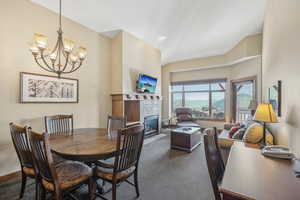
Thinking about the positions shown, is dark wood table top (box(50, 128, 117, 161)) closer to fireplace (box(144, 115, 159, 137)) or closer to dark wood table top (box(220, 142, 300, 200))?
dark wood table top (box(220, 142, 300, 200))

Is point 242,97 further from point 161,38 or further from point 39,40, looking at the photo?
point 39,40

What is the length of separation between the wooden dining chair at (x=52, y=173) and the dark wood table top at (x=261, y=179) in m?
1.49

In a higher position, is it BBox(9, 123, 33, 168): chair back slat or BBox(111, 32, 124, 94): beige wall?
BBox(111, 32, 124, 94): beige wall

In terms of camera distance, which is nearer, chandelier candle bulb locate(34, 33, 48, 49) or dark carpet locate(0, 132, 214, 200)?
chandelier candle bulb locate(34, 33, 48, 49)

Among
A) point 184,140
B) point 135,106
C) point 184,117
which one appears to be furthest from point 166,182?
point 184,117

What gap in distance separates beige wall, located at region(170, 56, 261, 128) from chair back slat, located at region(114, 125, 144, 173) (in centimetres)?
466

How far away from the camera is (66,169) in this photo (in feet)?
5.90

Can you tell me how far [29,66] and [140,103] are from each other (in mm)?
2829

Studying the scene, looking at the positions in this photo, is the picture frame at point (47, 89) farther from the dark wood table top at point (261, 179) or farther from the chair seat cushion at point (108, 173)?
the dark wood table top at point (261, 179)

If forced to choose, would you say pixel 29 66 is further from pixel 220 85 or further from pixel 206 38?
pixel 220 85

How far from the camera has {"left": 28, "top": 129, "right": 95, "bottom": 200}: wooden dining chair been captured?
1432mm

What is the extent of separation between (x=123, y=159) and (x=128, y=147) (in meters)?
0.15

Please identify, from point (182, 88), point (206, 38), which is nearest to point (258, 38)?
point (206, 38)

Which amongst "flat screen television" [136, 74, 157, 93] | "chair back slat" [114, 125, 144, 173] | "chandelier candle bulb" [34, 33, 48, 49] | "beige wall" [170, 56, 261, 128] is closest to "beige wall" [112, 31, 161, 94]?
"flat screen television" [136, 74, 157, 93]
